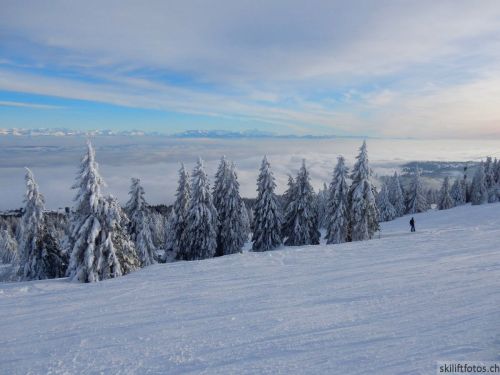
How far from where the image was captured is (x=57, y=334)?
1155 centimetres

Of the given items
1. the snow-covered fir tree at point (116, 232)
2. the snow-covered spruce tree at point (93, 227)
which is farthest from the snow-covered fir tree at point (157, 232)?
the snow-covered spruce tree at point (93, 227)

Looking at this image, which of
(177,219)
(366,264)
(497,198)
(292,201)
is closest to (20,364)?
(366,264)

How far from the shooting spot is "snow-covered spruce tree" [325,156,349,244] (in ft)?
122

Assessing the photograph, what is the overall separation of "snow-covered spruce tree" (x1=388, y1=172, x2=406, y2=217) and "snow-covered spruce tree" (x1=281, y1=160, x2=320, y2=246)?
1814 inches

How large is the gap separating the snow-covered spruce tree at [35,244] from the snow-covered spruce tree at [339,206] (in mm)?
26510

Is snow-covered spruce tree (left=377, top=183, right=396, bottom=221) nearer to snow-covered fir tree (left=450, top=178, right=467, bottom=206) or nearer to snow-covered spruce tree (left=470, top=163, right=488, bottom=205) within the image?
snow-covered spruce tree (left=470, top=163, right=488, bottom=205)

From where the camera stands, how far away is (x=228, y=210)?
36.9 metres

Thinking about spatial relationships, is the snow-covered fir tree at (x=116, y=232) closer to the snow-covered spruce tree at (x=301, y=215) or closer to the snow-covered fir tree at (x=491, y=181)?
the snow-covered spruce tree at (x=301, y=215)

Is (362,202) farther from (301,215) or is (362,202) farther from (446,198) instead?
(446,198)

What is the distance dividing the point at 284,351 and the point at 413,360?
10.3 feet

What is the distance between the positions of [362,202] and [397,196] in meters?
49.2

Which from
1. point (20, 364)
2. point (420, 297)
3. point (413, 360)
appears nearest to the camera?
point (413, 360)

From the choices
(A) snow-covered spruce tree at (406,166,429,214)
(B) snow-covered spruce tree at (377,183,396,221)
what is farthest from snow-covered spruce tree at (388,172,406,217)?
(B) snow-covered spruce tree at (377,183,396,221)

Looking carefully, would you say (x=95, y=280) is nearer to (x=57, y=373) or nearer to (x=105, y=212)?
(x=105, y=212)
